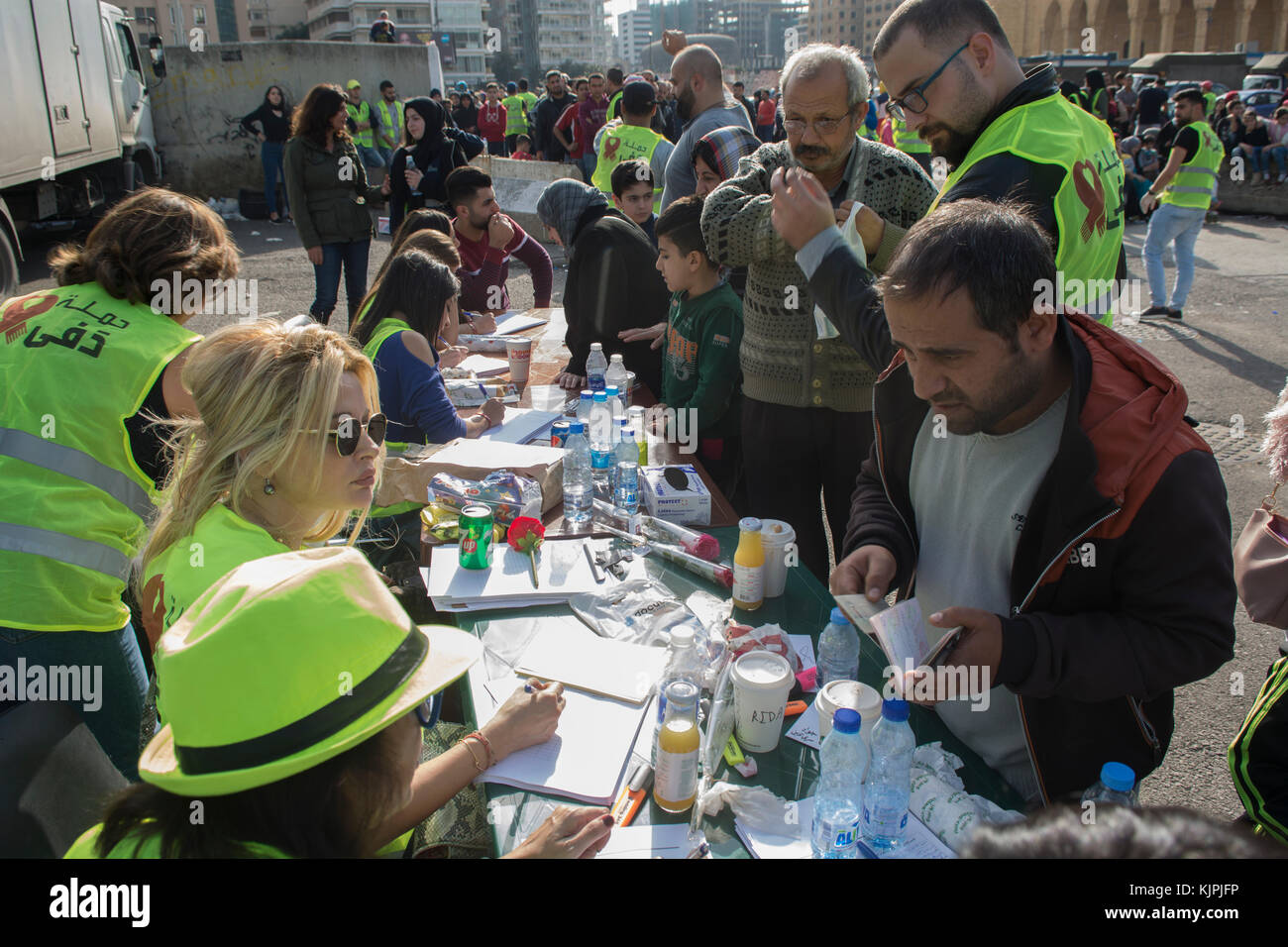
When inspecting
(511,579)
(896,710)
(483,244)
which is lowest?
(511,579)

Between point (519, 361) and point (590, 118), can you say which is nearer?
point (519, 361)

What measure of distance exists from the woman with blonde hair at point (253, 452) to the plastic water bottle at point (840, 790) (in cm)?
131

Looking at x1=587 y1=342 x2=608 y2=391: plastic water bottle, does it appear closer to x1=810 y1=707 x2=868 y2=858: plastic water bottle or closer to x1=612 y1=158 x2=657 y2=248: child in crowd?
x1=612 y1=158 x2=657 y2=248: child in crowd

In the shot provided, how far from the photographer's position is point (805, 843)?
166 centimetres

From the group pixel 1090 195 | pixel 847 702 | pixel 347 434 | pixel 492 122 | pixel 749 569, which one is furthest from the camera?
pixel 492 122

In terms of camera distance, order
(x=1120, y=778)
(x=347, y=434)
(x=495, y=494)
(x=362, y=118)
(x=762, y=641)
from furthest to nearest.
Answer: (x=362, y=118)
(x=495, y=494)
(x=762, y=641)
(x=347, y=434)
(x=1120, y=778)

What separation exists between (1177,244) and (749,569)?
8.77 m

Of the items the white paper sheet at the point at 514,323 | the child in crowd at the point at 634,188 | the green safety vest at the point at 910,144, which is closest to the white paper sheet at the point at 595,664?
the child in crowd at the point at 634,188

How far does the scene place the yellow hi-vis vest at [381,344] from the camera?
3412 mm

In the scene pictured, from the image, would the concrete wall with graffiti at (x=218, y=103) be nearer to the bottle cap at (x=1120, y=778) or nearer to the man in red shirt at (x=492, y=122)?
the man in red shirt at (x=492, y=122)

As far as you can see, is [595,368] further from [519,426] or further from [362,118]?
[362,118]

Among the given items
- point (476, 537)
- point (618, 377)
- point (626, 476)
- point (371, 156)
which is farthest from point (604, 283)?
point (371, 156)

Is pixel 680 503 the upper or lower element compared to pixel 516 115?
lower

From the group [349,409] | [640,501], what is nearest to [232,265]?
[349,409]
